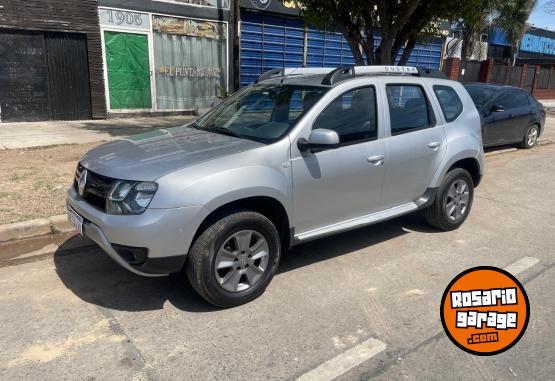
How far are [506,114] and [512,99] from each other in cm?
56

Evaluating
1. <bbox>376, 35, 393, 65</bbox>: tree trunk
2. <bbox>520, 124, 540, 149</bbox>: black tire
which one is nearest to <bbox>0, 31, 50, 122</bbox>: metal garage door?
<bbox>376, 35, 393, 65</bbox>: tree trunk

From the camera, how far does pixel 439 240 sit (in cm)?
503

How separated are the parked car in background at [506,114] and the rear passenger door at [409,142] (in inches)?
203

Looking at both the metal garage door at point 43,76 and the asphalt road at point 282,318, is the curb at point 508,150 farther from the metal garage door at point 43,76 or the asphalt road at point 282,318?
the metal garage door at point 43,76

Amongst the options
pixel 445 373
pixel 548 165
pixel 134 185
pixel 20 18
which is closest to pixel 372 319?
pixel 445 373

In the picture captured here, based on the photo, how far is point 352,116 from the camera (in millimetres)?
4133

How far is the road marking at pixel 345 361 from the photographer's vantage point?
2.75 metres

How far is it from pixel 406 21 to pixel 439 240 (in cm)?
502

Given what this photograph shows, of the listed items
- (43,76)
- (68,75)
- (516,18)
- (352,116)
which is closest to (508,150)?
(352,116)

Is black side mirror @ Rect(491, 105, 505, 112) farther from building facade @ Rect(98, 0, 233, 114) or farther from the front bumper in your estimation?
the front bumper

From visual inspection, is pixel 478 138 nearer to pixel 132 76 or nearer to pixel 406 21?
pixel 406 21

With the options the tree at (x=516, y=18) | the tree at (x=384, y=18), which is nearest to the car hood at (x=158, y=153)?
the tree at (x=384, y=18)

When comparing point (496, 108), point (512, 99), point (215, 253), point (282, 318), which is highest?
point (512, 99)

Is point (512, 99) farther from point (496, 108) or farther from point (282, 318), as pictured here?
point (282, 318)
